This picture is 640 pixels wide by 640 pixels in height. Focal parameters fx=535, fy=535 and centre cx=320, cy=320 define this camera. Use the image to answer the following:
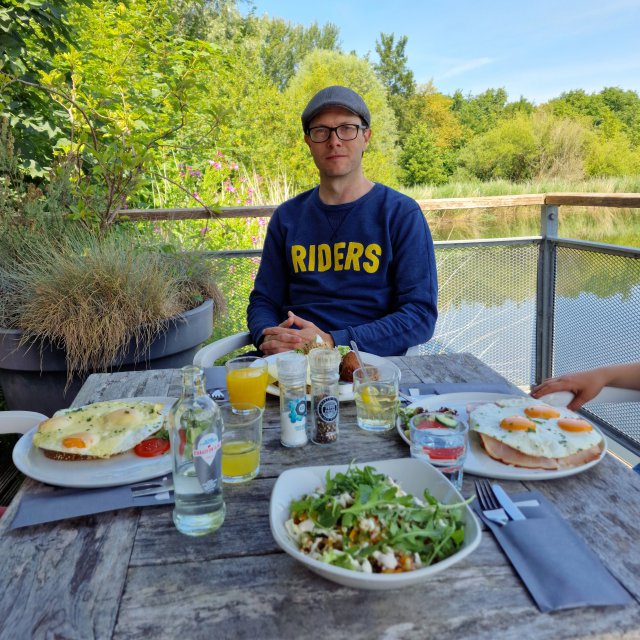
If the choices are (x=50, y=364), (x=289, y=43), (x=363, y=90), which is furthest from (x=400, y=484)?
(x=289, y=43)

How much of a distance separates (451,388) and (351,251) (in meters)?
1.03

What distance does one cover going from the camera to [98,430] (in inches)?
46.1

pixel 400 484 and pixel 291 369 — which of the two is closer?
pixel 400 484

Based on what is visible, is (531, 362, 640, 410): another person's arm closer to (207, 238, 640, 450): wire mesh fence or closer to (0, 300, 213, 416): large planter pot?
(207, 238, 640, 450): wire mesh fence

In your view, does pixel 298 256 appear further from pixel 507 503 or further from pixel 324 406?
pixel 507 503

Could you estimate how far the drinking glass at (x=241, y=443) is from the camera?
1.05 meters

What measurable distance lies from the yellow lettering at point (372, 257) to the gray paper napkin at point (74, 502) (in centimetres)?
155

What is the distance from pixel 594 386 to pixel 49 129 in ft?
13.8

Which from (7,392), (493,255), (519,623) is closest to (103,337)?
(7,392)

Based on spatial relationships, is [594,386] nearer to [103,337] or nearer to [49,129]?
[103,337]

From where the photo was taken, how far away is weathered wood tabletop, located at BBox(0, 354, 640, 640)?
681 millimetres

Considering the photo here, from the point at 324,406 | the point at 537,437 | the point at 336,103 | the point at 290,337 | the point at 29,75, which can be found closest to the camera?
the point at 537,437

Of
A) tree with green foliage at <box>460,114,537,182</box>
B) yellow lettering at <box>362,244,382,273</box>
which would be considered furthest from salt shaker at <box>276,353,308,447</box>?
tree with green foliage at <box>460,114,537,182</box>

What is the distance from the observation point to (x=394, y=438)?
1.25 meters
